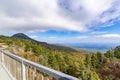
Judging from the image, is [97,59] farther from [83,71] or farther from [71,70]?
[83,71]

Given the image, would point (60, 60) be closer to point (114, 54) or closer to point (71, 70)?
point (71, 70)

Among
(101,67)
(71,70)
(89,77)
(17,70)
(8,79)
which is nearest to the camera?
(17,70)

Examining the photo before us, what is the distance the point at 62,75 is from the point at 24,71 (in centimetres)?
250

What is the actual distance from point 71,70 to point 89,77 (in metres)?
12.0

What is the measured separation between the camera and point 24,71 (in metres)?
4.54

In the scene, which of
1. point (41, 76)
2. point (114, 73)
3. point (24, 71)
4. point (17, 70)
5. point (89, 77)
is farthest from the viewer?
point (114, 73)

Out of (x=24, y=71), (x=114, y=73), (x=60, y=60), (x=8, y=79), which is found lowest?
(x=114, y=73)

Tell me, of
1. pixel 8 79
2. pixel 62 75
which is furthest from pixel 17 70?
pixel 62 75

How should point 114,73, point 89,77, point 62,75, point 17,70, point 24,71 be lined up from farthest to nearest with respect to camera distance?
point 114,73 → point 89,77 → point 17,70 → point 24,71 → point 62,75

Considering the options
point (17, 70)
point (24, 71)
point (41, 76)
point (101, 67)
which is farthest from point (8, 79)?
point (101, 67)

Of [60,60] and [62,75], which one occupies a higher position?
[62,75]

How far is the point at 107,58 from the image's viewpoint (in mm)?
87500

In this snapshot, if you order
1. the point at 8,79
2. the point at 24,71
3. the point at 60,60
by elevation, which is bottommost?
the point at 60,60

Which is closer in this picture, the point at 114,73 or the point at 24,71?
the point at 24,71
